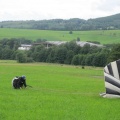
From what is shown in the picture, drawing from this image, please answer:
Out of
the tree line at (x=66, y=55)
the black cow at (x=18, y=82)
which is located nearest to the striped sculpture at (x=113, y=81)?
the black cow at (x=18, y=82)

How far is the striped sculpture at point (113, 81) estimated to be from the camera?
24312 mm

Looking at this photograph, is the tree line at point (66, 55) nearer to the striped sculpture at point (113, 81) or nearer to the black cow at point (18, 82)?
the black cow at point (18, 82)

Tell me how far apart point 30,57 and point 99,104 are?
116m

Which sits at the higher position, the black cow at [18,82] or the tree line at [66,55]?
the black cow at [18,82]

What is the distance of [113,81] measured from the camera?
2444 centimetres

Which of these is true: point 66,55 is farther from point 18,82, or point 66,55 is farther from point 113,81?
point 113,81

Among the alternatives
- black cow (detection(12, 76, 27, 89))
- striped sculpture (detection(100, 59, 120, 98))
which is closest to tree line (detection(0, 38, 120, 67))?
black cow (detection(12, 76, 27, 89))

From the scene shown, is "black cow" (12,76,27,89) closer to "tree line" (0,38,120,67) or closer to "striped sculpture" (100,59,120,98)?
"striped sculpture" (100,59,120,98)

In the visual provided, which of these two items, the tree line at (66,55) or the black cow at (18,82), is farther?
the tree line at (66,55)

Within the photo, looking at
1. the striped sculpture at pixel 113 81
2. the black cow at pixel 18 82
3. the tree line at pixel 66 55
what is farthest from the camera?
the tree line at pixel 66 55

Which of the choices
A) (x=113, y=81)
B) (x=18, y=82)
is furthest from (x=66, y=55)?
(x=113, y=81)

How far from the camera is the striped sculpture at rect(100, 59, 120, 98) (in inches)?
957

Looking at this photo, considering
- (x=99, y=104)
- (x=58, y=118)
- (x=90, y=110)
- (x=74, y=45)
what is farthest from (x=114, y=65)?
(x=74, y=45)

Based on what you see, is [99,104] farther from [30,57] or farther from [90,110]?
[30,57]
